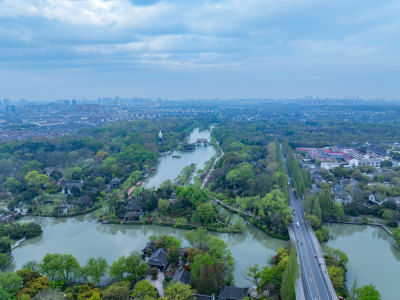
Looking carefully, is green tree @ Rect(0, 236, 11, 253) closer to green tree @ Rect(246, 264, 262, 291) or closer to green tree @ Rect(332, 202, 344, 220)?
green tree @ Rect(246, 264, 262, 291)

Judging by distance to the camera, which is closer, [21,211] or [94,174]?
[21,211]

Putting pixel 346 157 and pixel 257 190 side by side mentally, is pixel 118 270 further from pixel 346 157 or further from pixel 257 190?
pixel 346 157

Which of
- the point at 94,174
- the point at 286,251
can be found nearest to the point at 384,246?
the point at 286,251

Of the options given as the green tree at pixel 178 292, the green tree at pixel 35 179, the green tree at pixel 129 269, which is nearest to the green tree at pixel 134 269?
the green tree at pixel 129 269

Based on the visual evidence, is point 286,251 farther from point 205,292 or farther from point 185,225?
point 185,225

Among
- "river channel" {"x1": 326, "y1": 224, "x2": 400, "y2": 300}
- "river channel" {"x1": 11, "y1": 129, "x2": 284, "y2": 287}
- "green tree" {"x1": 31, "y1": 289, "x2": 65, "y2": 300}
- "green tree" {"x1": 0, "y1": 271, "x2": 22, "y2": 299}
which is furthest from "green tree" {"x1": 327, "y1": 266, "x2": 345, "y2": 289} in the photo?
"green tree" {"x1": 0, "y1": 271, "x2": 22, "y2": 299}

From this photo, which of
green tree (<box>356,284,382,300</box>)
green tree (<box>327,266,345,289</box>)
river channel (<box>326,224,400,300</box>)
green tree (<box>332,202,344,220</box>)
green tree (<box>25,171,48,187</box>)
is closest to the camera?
green tree (<box>356,284,382,300</box>)

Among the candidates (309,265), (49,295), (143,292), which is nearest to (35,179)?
(49,295)
